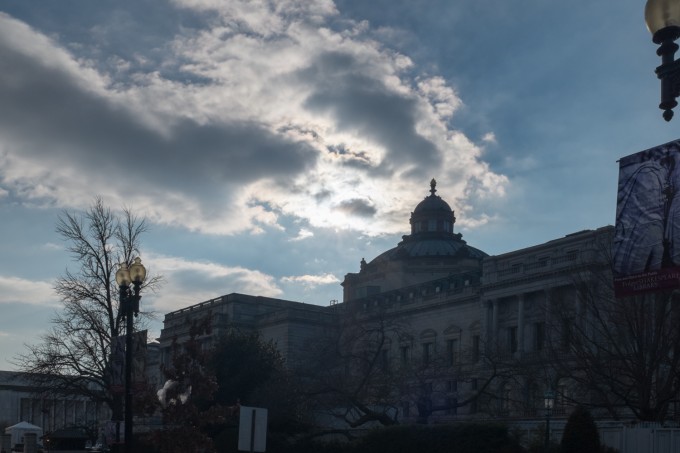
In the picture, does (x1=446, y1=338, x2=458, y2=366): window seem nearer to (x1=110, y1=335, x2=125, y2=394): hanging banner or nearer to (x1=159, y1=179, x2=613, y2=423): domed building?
(x1=159, y1=179, x2=613, y2=423): domed building

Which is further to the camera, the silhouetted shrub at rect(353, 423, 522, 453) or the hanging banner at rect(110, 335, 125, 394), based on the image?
the silhouetted shrub at rect(353, 423, 522, 453)

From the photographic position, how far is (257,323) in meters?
101

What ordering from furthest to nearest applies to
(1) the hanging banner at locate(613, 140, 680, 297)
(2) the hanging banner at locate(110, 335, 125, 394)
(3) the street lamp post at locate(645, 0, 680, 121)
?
1. (2) the hanging banner at locate(110, 335, 125, 394)
2. (1) the hanging banner at locate(613, 140, 680, 297)
3. (3) the street lamp post at locate(645, 0, 680, 121)

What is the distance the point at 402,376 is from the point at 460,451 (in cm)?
2131

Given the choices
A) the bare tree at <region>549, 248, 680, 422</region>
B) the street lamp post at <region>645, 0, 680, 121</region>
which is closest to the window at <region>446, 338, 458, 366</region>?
the bare tree at <region>549, 248, 680, 422</region>

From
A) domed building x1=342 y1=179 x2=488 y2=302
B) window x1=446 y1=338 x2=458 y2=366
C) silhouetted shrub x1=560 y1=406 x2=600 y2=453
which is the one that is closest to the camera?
silhouetted shrub x1=560 y1=406 x2=600 y2=453

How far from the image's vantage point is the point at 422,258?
10981 centimetres

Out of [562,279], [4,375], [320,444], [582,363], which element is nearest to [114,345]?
[320,444]

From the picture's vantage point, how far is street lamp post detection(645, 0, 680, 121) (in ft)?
29.3

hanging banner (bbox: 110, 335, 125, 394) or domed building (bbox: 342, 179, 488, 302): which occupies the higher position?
domed building (bbox: 342, 179, 488, 302)

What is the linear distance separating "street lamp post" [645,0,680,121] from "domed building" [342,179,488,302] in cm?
9547

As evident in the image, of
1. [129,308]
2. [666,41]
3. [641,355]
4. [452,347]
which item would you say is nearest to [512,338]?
[452,347]

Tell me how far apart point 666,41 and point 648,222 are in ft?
8.59

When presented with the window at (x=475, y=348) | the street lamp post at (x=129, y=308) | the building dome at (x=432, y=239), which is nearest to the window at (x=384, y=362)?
the window at (x=475, y=348)
